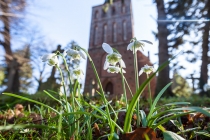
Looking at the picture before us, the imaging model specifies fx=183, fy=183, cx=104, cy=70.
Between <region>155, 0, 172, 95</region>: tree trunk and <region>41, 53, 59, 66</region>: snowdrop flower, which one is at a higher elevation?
<region>155, 0, 172, 95</region>: tree trunk

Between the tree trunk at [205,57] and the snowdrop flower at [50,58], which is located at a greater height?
the tree trunk at [205,57]

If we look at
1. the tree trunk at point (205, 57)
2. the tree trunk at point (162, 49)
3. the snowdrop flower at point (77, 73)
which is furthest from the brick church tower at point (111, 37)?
the snowdrop flower at point (77, 73)

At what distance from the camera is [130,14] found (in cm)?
1522

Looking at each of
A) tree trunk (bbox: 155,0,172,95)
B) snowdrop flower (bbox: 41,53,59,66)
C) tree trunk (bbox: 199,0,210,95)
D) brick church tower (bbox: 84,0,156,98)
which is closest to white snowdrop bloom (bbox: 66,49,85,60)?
snowdrop flower (bbox: 41,53,59,66)

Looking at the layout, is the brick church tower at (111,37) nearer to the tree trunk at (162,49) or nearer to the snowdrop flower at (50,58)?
the tree trunk at (162,49)

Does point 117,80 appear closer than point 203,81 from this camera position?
No

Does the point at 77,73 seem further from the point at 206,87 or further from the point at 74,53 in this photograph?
the point at 206,87

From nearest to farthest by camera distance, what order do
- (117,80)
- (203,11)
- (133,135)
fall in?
(133,135) < (203,11) < (117,80)

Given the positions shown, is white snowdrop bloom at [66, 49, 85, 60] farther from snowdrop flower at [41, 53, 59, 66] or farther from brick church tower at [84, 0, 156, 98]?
brick church tower at [84, 0, 156, 98]

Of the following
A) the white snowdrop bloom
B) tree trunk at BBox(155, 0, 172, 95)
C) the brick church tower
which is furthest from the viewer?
the brick church tower

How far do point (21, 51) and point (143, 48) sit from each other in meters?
10.1

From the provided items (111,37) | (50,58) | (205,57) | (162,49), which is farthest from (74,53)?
(111,37)

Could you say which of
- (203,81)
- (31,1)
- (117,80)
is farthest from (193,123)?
(117,80)

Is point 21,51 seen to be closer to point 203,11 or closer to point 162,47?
point 162,47
